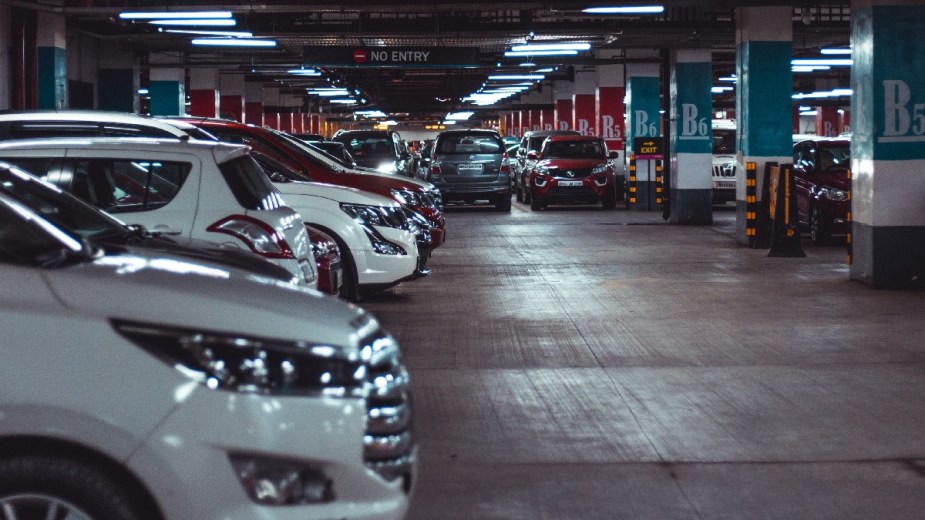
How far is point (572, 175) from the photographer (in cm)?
3041

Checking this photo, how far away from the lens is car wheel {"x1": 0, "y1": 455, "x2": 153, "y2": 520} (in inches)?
141

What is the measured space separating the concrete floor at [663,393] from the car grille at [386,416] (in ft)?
5.67

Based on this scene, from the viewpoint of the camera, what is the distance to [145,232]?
6125 millimetres

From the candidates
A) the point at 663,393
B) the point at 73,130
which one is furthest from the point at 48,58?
the point at 663,393

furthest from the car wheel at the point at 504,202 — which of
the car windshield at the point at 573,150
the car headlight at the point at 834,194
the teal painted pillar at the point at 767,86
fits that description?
the car headlight at the point at 834,194

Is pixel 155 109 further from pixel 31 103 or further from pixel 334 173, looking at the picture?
pixel 334 173

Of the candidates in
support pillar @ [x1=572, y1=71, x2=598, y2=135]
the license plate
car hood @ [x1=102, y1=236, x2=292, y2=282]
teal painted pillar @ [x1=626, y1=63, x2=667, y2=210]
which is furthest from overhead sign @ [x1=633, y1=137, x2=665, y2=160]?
car hood @ [x1=102, y1=236, x2=292, y2=282]

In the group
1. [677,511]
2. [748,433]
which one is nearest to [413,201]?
[748,433]

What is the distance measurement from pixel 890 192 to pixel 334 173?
6.06 m

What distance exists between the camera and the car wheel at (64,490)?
11.7 feet

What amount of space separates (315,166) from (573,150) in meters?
17.6

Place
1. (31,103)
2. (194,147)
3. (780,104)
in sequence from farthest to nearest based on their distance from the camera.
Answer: (31,103) < (780,104) < (194,147)

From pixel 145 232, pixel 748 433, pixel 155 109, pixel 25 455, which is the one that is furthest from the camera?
pixel 155 109

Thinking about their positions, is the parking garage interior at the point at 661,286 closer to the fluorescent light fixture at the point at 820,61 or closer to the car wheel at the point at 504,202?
the fluorescent light fixture at the point at 820,61
